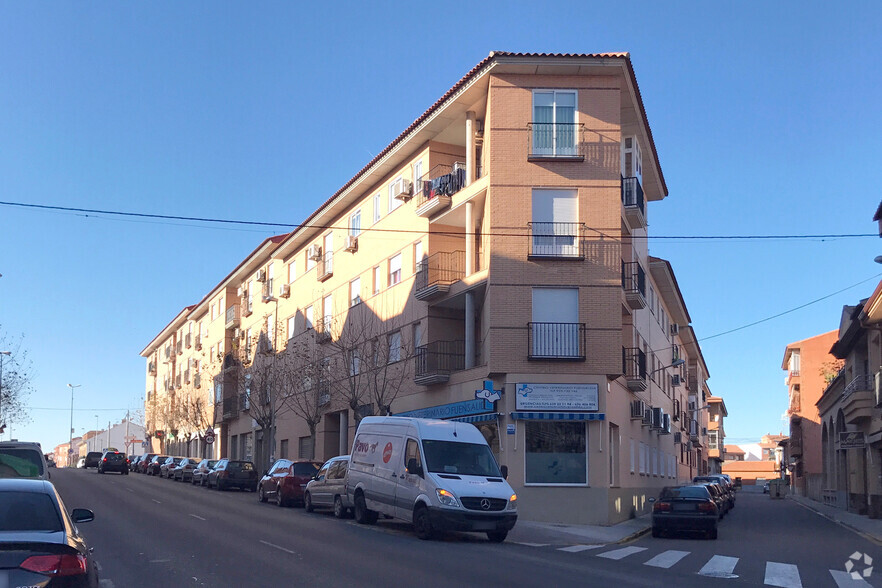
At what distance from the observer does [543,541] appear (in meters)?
20.0

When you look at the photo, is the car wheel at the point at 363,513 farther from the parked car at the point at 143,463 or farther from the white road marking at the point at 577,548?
the parked car at the point at 143,463

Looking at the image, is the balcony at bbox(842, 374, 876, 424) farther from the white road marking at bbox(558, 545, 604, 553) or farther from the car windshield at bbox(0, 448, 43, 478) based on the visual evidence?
the car windshield at bbox(0, 448, 43, 478)

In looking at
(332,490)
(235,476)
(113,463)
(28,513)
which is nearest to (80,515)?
(28,513)

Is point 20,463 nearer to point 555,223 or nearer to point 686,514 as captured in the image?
point 686,514

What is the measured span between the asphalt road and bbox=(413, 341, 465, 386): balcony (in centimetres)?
773

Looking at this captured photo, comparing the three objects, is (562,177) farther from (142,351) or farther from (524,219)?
(142,351)

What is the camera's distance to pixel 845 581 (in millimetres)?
13664

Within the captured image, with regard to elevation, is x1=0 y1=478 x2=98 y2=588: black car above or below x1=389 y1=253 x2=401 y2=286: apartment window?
below

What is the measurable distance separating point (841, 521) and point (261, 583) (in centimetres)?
2785

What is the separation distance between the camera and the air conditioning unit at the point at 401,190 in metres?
32.5

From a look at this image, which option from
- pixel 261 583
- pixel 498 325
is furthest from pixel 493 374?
pixel 261 583

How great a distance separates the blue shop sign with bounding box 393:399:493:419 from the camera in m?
26.7

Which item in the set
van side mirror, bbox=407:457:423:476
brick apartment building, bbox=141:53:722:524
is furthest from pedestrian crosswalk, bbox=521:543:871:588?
brick apartment building, bbox=141:53:722:524

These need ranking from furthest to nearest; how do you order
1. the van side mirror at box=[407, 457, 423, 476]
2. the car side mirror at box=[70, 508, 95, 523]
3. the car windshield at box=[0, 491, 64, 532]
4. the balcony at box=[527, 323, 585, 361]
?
the balcony at box=[527, 323, 585, 361] → the van side mirror at box=[407, 457, 423, 476] → the car side mirror at box=[70, 508, 95, 523] → the car windshield at box=[0, 491, 64, 532]
